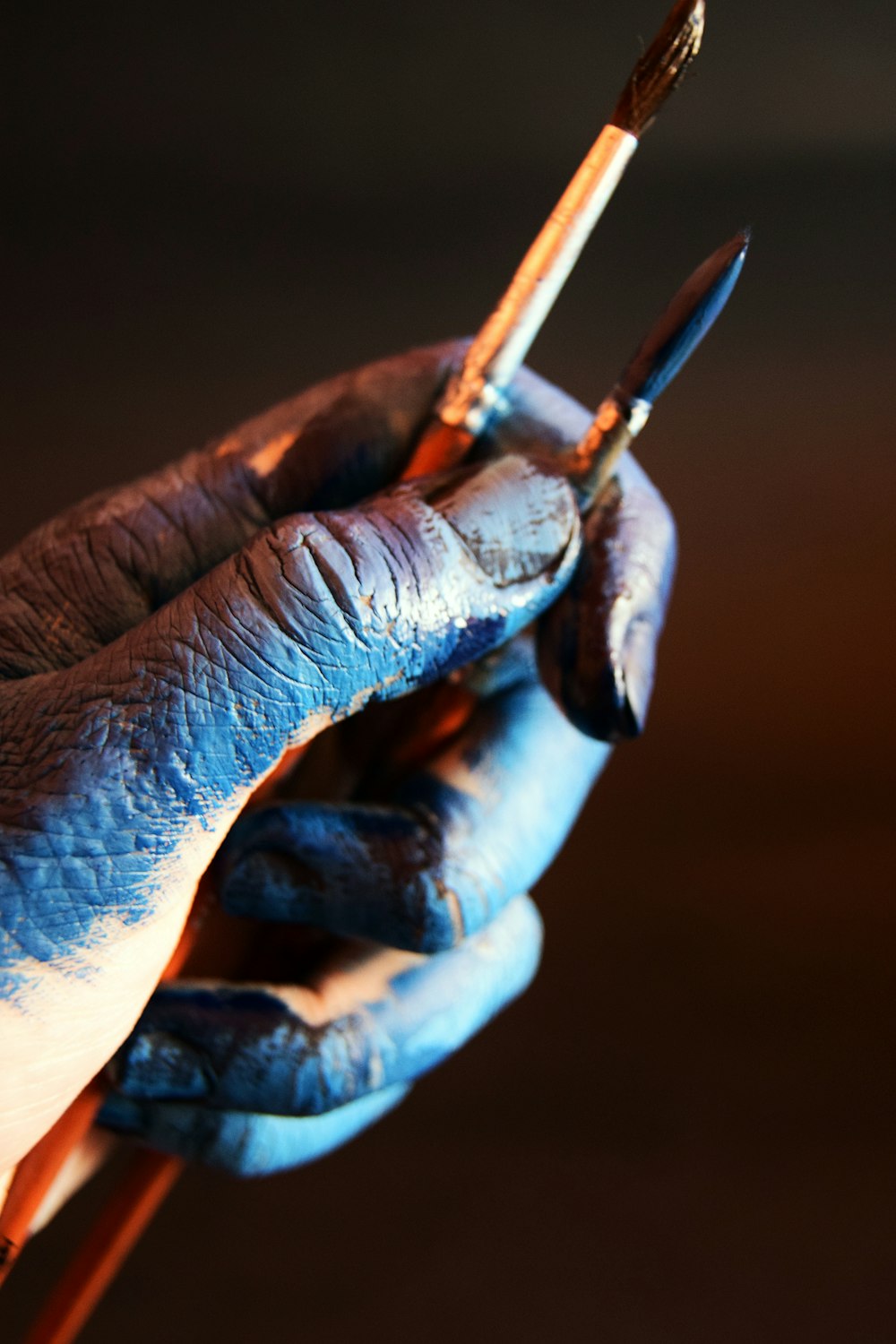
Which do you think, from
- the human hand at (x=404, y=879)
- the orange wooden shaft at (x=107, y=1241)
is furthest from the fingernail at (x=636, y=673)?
the orange wooden shaft at (x=107, y=1241)

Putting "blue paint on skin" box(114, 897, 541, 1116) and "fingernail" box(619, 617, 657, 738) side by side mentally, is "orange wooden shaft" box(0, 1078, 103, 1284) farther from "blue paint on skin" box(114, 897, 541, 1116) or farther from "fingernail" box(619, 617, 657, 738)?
"fingernail" box(619, 617, 657, 738)

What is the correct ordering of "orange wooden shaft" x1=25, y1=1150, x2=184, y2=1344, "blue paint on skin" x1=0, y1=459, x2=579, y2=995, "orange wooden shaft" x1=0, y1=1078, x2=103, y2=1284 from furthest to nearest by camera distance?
"orange wooden shaft" x1=25, y1=1150, x2=184, y2=1344 → "orange wooden shaft" x1=0, y1=1078, x2=103, y2=1284 → "blue paint on skin" x1=0, y1=459, x2=579, y2=995

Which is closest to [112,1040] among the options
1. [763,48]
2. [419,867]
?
[419,867]

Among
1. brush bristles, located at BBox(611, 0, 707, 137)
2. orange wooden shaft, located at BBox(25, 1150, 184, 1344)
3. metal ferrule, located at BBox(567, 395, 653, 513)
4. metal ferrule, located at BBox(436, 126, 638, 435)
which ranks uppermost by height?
brush bristles, located at BBox(611, 0, 707, 137)

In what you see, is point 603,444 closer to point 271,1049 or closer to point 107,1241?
point 271,1049

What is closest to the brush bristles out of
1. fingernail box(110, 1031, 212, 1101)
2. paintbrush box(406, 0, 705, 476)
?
paintbrush box(406, 0, 705, 476)

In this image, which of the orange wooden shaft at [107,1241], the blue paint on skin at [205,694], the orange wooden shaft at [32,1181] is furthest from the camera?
the orange wooden shaft at [107,1241]

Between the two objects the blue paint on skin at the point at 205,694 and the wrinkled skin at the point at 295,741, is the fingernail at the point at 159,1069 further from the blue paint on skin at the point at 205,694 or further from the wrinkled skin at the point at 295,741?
the blue paint on skin at the point at 205,694
